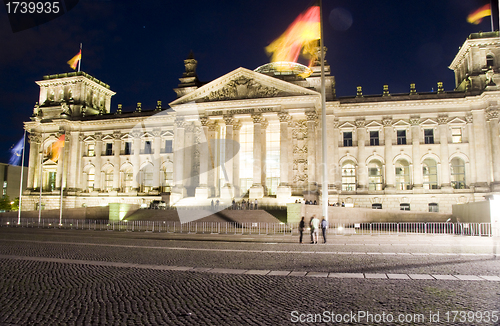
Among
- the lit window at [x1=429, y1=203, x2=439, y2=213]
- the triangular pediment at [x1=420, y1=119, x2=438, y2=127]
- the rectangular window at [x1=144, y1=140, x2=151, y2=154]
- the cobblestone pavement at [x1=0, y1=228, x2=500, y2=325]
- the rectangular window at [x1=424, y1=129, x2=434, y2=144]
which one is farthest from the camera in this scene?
the rectangular window at [x1=144, y1=140, x2=151, y2=154]

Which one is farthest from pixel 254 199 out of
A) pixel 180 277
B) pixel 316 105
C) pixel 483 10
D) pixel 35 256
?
pixel 483 10

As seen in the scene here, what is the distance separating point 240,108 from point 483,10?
112ft

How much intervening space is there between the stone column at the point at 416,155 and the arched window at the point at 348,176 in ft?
27.0

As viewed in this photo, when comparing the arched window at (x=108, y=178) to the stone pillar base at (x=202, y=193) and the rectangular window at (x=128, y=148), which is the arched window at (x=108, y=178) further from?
the stone pillar base at (x=202, y=193)

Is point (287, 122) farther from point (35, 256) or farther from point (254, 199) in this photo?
point (35, 256)

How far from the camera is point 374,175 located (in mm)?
54750

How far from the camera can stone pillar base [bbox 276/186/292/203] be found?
46322mm

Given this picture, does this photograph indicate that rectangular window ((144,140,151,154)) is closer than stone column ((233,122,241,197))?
No

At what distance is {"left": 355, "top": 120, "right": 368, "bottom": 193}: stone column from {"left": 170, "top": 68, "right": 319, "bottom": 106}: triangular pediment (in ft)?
36.3

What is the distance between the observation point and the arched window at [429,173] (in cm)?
5250

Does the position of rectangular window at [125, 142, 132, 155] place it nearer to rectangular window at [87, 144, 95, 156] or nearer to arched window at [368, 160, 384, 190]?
rectangular window at [87, 144, 95, 156]

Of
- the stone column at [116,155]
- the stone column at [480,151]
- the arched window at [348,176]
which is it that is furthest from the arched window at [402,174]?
the stone column at [116,155]

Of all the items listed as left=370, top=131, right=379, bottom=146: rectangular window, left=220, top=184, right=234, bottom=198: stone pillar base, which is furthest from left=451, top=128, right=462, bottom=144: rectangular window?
left=220, top=184, right=234, bottom=198: stone pillar base

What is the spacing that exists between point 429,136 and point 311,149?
17.9m
